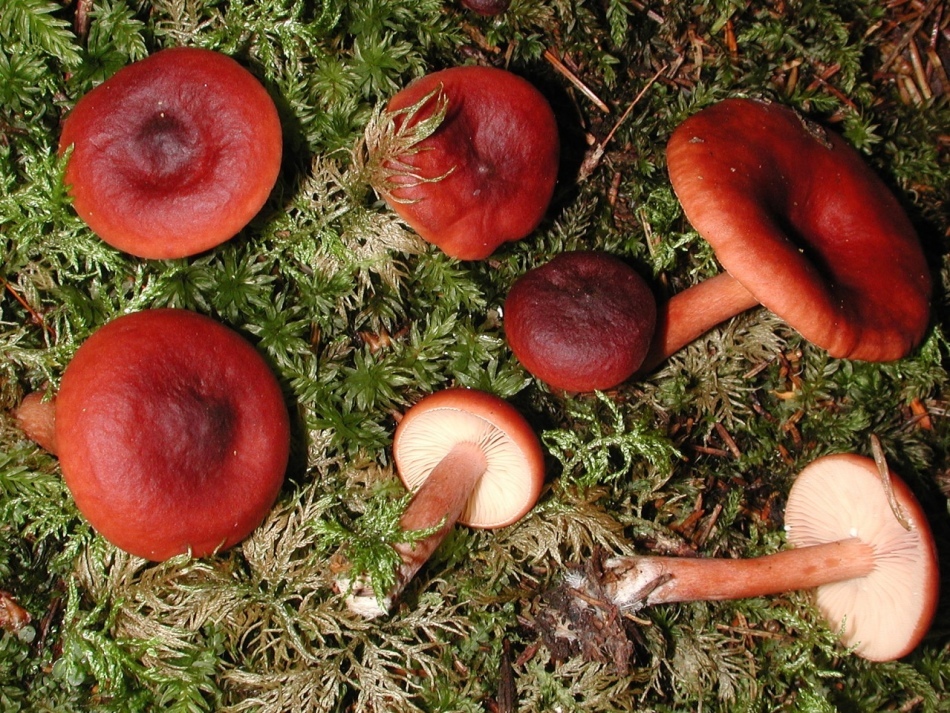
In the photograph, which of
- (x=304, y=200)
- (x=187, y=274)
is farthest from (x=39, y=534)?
(x=304, y=200)

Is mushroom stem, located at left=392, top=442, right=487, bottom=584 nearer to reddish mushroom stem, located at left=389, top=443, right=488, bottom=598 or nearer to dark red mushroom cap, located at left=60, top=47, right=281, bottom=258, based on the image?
reddish mushroom stem, located at left=389, top=443, right=488, bottom=598

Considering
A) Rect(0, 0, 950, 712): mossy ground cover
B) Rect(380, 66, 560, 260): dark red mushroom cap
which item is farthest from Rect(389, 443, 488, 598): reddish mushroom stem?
Rect(380, 66, 560, 260): dark red mushroom cap

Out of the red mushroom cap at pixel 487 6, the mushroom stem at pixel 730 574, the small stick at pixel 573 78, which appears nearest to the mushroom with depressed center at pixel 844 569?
the mushroom stem at pixel 730 574

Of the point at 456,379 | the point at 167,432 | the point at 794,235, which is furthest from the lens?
Result: the point at 456,379

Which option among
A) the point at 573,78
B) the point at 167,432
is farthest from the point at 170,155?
the point at 573,78

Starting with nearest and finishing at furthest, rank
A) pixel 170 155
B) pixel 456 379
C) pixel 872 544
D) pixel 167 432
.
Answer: pixel 167 432 < pixel 170 155 < pixel 872 544 < pixel 456 379

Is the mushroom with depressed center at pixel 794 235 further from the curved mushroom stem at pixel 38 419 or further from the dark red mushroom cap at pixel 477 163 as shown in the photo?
the curved mushroom stem at pixel 38 419

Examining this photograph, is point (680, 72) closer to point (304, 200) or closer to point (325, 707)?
point (304, 200)

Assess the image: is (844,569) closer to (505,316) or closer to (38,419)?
(505,316)
